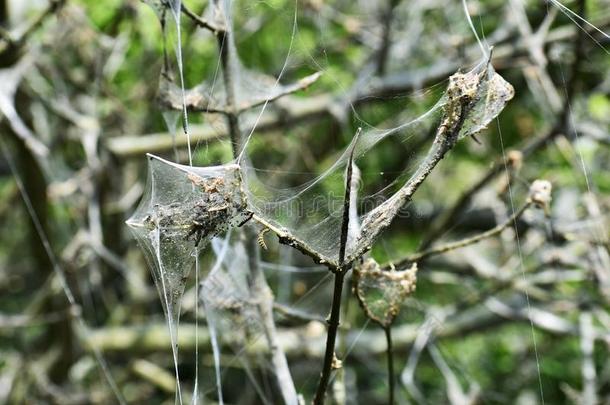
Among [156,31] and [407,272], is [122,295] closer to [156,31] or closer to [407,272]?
[156,31]

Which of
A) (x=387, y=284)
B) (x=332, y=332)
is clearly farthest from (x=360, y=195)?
(x=332, y=332)

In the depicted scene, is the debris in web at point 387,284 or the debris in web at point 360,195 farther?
the debris in web at point 387,284

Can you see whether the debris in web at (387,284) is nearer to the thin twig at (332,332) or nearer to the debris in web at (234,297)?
the thin twig at (332,332)

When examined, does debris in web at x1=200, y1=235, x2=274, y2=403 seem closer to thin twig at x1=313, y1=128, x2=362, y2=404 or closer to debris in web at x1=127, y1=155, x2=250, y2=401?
debris in web at x1=127, y1=155, x2=250, y2=401

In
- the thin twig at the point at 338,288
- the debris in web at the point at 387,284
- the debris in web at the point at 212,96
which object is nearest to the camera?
the thin twig at the point at 338,288

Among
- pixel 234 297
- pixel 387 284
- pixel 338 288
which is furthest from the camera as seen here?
pixel 234 297

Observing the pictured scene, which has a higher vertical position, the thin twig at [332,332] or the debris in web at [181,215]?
the debris in web at [181,215]

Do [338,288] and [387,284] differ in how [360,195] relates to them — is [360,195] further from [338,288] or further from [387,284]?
[338,288]

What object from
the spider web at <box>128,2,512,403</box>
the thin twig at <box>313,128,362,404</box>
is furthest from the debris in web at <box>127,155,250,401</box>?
the thin twig at <box>313,128,362,404</box>

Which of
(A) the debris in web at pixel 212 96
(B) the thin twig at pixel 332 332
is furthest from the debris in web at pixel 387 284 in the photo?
(A) the debris in web at pixel 212 96
